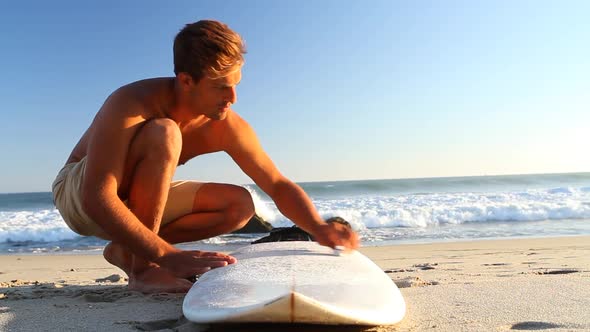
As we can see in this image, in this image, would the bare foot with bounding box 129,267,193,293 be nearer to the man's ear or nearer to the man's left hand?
the man's left hand

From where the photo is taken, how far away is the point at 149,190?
2334 mm

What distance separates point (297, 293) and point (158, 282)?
3.94 feet

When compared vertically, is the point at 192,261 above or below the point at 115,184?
below

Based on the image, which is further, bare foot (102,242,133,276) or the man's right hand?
bare foot (102,242,133,276)

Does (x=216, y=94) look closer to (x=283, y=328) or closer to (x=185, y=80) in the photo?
(x=185, y=80)

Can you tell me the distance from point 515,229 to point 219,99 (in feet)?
25.1

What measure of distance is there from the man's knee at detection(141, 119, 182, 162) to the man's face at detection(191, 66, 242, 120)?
169mm

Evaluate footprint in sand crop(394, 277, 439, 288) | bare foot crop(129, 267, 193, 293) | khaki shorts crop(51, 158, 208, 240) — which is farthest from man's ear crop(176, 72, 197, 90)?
footprint in sand crop(394, 277, 439, 288)

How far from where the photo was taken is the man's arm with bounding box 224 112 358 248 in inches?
98.9

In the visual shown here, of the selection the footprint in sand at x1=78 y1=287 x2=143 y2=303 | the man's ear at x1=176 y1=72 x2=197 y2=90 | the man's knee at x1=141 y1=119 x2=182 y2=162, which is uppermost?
the man's ear at x1=176 y1=72 x2=197 y2=90

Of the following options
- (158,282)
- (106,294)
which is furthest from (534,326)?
(106,294)

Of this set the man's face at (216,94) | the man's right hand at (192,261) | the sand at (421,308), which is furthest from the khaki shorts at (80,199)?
the man's face at (216,94)

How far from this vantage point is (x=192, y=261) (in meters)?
1.98

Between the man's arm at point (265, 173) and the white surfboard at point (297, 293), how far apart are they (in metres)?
0.48
